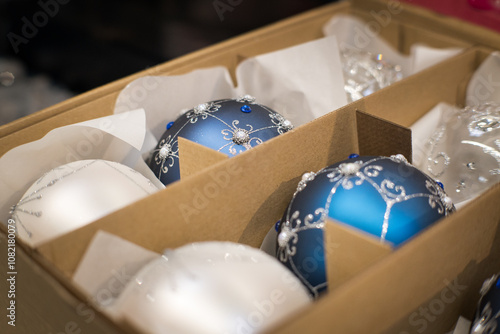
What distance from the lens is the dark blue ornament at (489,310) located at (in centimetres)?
78

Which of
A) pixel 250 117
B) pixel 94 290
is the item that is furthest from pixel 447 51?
pixel 94 290

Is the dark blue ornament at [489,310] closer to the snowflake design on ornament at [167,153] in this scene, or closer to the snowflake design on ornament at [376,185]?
the snowflake design on ornament at [376,185]

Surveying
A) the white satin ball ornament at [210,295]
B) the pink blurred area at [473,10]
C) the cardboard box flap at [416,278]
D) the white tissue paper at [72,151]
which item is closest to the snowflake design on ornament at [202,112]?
the white tissue paper at [72,151]

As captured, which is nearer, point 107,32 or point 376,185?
point 376,185

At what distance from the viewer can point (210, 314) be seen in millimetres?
669

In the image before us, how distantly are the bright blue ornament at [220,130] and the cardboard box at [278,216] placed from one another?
8 cm

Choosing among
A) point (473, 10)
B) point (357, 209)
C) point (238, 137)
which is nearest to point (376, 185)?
point (357, 209)

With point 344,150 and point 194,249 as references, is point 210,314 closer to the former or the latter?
point 194,249

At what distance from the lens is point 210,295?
0.68 m

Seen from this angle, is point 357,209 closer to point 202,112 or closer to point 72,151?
point 202,112

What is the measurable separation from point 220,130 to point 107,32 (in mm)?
1133

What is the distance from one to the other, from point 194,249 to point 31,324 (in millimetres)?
332


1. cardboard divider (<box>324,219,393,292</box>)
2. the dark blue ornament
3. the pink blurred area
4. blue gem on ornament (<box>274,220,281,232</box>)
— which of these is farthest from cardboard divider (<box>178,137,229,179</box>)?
the pink blurred area

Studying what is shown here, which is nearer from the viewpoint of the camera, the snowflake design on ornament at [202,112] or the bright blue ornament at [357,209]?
the bright blue ornament at [357,209]
